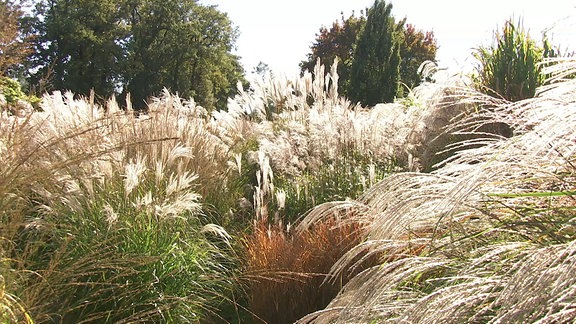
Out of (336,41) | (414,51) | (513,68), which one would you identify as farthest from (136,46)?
(513,68)

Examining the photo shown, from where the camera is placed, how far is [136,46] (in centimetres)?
3462

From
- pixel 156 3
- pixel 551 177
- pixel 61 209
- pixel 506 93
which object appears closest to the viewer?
pixel 551 177

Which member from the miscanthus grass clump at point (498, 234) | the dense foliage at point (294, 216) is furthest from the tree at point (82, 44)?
the miscanthus grass clump at point (498, 234)

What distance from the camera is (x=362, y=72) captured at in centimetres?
2316

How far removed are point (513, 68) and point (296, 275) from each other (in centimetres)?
358

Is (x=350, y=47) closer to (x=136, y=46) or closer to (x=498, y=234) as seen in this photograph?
(x=136, y=46)

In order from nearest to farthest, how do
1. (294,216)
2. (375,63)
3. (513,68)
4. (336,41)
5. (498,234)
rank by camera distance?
(498,234) < (294,216) < (513,68) < (375,63) < (336,41)

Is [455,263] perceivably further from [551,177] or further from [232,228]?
[232,228]

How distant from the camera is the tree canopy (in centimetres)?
3300

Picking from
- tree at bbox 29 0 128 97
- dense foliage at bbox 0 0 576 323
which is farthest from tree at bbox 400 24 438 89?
dense foliage at bbox 0 0 576 323

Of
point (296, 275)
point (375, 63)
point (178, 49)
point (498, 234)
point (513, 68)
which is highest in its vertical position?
point (178, 49)

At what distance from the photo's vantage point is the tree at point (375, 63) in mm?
23031

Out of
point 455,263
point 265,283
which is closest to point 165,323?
point 265,283

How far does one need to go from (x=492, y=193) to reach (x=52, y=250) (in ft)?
9.37
